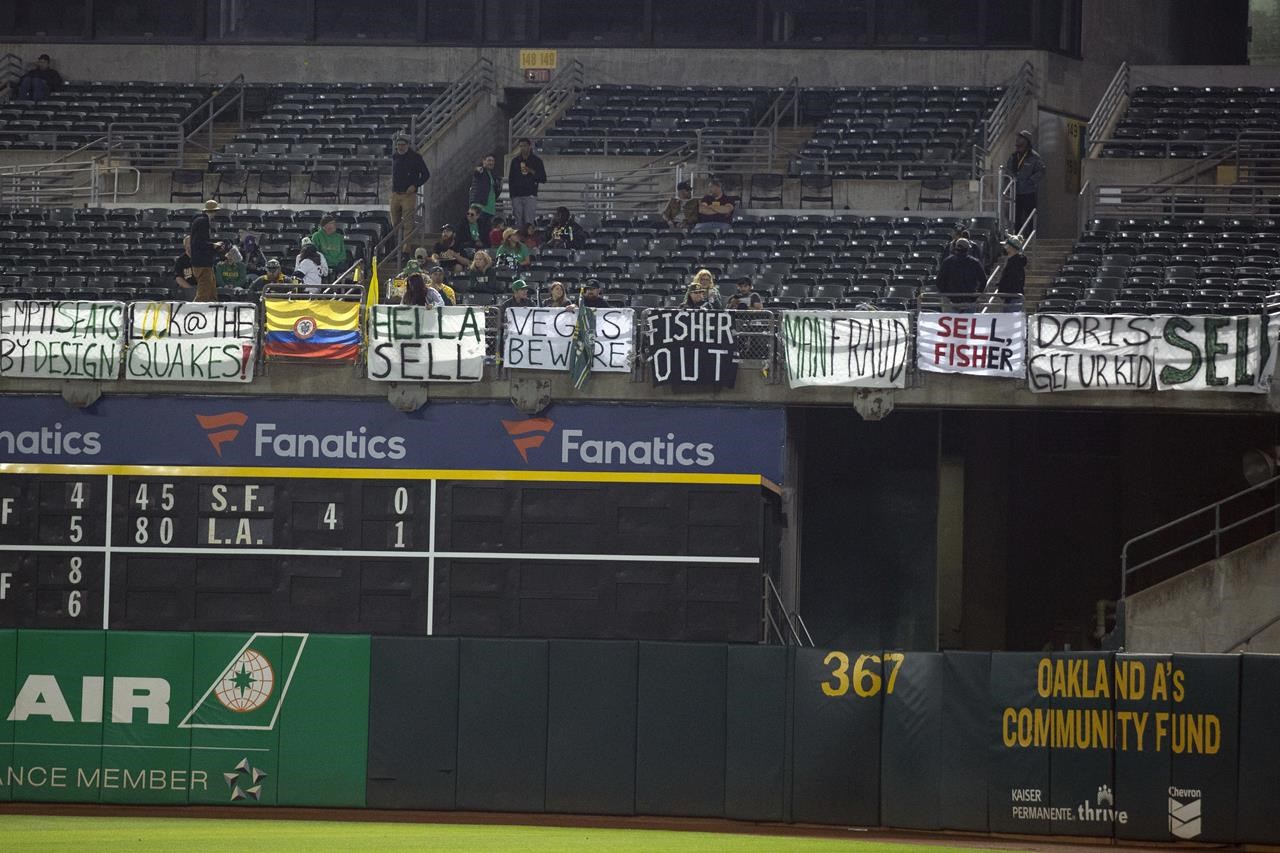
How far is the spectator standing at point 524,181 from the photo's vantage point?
31234 millimetres

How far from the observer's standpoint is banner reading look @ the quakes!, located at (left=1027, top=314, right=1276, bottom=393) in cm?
2395

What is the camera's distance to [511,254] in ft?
98.3

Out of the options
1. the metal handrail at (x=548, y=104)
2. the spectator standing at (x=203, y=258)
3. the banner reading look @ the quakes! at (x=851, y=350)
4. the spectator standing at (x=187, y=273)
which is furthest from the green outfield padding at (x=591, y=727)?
the metal handrail at (x=548, y=104)

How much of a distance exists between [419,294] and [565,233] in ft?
17.7

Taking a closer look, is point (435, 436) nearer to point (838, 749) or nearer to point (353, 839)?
point (353, 839)

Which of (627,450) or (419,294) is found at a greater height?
(419,294)

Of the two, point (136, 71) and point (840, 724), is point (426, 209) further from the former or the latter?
point (840, 724)

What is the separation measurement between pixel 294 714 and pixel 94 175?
14.2m

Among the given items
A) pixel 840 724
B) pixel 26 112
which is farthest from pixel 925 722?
pixel 26 112

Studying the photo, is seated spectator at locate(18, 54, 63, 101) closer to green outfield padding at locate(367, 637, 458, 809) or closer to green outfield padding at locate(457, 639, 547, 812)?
green outfield padding at locate(367, 637, 458, 809)

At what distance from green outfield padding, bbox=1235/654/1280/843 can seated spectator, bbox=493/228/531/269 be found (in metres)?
12.6

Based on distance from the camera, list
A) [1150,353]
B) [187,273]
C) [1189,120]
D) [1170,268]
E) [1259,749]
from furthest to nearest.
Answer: [1189,120] → [1170,268] → [187,273] → [1150,353] → [1259,749]

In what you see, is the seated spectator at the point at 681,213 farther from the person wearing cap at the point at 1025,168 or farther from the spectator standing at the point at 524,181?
the person wearing cap at the point at 1025,168

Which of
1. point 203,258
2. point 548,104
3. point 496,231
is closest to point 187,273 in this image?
point 203,258
